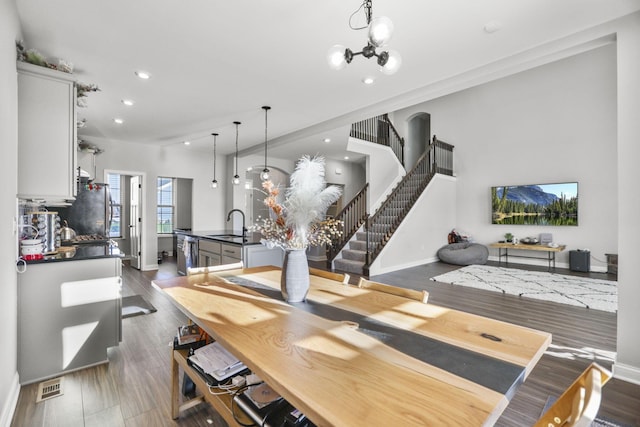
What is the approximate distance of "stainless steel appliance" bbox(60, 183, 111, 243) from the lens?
200 inches

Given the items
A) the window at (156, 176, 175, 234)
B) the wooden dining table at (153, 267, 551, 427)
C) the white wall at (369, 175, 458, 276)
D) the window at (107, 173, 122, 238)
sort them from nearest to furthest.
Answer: the wooden dining table at (153, 267, 551, 427)
the white wall at (369, 175, 458, 276)
the window at (107, 173, 122, 238)
the window at (156, 176, 175, 234)

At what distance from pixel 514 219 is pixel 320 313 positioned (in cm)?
790

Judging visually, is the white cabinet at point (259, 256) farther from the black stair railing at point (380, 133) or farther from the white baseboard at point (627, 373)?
the white baseboard at point (627, 373)

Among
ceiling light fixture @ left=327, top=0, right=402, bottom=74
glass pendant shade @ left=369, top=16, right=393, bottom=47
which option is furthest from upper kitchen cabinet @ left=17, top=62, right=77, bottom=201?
glass pendant shade @ left=369, top=16, right=393, bottom=47

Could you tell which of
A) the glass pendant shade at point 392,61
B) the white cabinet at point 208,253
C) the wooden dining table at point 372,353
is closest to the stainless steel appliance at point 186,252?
the white cabinet at point 208,253

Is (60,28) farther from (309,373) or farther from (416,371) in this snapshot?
(416,371)

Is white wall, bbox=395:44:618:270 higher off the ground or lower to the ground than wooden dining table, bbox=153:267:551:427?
higher

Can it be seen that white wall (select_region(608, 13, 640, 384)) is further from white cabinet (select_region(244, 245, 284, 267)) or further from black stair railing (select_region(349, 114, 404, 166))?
black stair railing (select_region(349, 114, 404, 166))

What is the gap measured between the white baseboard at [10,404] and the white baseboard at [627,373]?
4.10 metres

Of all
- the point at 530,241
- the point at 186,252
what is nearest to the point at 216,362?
the point at 186,252

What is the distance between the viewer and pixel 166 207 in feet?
29.4

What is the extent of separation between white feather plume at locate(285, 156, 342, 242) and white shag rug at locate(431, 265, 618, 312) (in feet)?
14.5

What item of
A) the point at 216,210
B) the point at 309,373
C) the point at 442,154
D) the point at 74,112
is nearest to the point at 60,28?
the point at 74,112

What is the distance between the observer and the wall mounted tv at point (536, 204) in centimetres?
703
